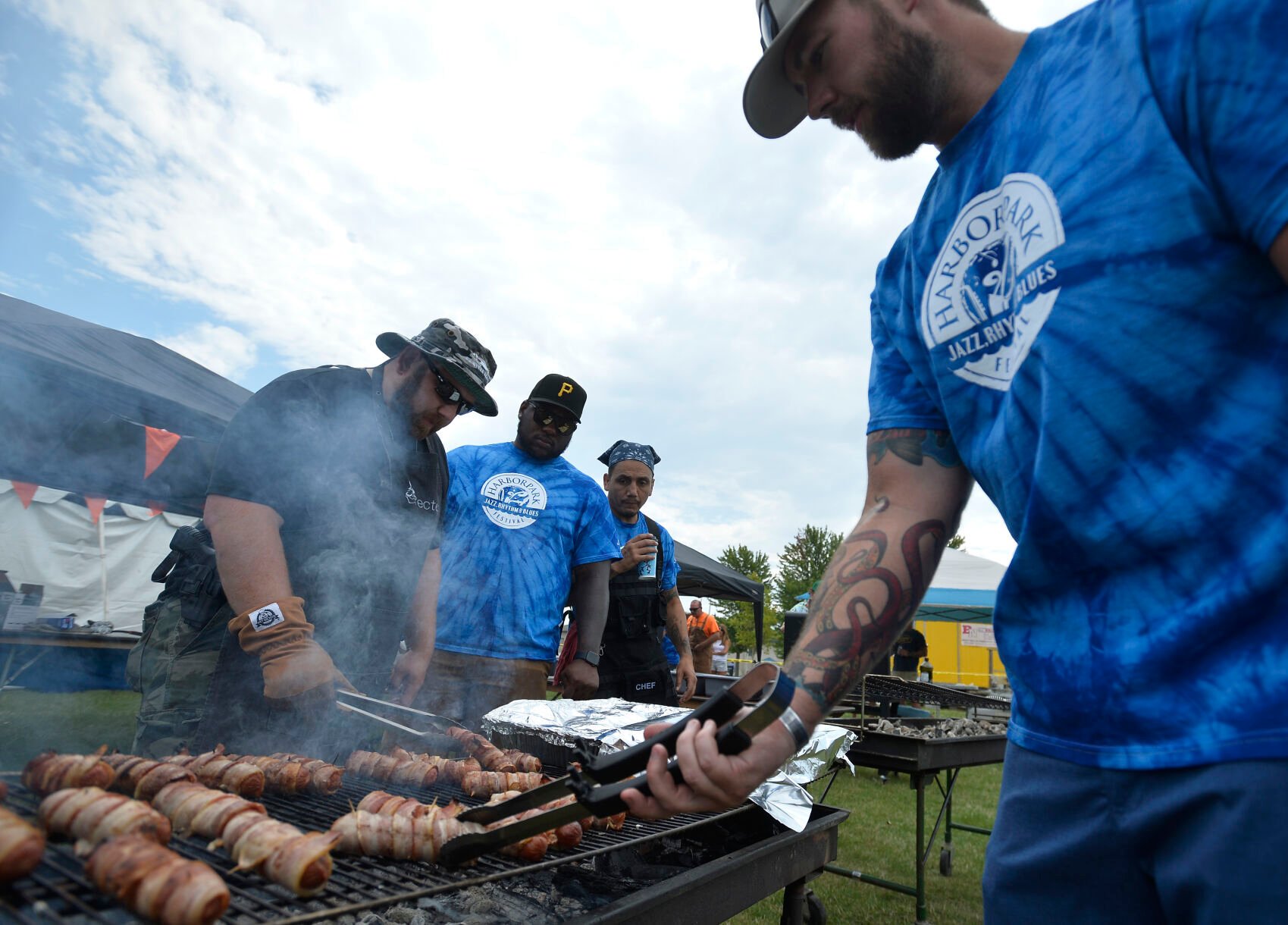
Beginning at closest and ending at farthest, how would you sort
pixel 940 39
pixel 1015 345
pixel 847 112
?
1. pixel 1015 345
2. pixel 940 39
3. pixel 847 112

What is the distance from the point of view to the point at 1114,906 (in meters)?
1.17

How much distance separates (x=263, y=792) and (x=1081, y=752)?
234cm

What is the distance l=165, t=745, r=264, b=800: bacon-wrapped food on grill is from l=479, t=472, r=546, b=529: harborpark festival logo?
245 cm

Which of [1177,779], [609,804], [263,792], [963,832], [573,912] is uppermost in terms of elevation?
[1177,779]

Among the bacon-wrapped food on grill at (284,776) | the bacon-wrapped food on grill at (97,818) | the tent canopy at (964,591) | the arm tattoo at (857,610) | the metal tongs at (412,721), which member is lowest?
the bacon-wrapped food on grill at (284,776)

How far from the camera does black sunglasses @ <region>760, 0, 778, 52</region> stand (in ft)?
5.76

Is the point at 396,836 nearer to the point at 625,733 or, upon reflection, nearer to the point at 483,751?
the point at 483,751

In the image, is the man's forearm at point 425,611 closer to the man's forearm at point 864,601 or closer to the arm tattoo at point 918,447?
the man's forearm at point 864,601

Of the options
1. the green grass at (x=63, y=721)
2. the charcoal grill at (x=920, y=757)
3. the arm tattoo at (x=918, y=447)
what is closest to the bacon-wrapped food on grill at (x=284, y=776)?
the arm tattoo at (x=918, y=447)

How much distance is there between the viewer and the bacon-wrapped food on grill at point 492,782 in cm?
251

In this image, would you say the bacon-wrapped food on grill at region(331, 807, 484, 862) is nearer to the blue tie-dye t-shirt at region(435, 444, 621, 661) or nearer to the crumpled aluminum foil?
the crumpled aluminum foil

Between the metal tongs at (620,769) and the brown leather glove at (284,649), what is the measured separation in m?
1.10

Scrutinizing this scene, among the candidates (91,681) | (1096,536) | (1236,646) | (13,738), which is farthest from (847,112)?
(91,681)

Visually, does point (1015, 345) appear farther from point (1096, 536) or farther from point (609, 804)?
point (609, 804)
